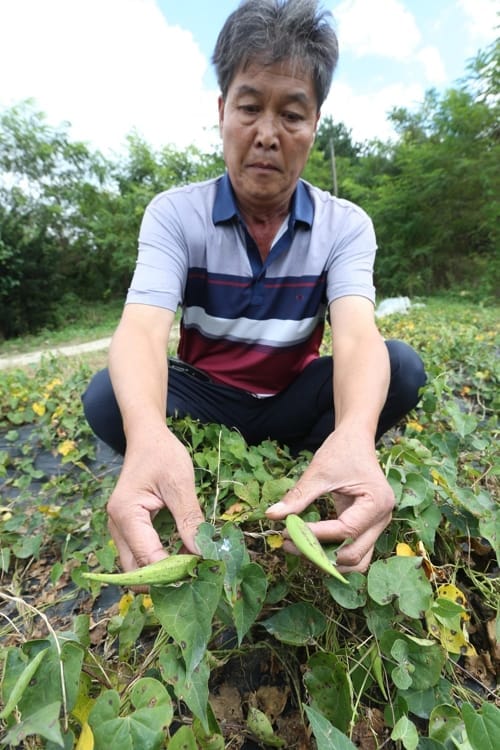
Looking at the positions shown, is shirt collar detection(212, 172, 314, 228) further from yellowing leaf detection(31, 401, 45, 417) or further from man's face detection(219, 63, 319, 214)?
yellowing leaf detection(31, 401, 45, 417)

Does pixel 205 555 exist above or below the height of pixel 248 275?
below

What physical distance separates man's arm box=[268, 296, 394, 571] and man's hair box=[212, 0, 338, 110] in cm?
84

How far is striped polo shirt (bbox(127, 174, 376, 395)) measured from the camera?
4.47 feet

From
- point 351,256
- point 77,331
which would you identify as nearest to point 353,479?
point 351,256

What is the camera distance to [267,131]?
123 cm

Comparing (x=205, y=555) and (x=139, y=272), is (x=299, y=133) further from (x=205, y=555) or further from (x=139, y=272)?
(x=205, y=555)

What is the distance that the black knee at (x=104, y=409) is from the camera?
134 cm

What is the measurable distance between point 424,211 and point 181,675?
13.5 meters

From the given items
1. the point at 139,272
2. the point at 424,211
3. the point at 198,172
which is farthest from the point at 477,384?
the point at 198,172

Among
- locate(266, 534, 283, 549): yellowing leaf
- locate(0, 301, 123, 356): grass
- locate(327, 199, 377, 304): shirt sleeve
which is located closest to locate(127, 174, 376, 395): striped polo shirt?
locate(327, 199, 377, 304): shirt sleeve

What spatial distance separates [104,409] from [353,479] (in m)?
0.88

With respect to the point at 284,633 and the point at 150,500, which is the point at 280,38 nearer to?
the point at 150,500

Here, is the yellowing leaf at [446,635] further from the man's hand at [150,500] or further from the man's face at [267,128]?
the man's face at [267,128]

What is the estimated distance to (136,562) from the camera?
2.26ft
